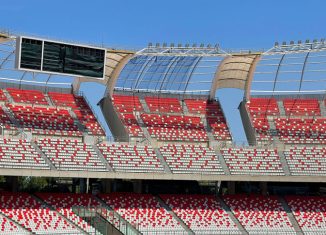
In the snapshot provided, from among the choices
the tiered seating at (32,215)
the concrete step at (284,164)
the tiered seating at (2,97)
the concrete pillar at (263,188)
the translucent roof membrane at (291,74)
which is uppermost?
the translucent roof membrane at (291,74)

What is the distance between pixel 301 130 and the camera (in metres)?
73.9

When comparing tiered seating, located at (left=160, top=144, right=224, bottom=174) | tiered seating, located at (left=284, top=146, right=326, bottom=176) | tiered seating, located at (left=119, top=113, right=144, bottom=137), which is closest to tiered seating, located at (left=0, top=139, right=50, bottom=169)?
tiered seating, located at (left=160, top=144, right=224, bottom=174)

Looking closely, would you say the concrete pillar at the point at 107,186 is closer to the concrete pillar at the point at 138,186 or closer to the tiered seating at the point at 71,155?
the concrete pillar at the point at 138,186

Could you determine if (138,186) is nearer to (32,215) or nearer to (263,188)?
(263,188)

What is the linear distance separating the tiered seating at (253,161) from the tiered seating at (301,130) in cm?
521

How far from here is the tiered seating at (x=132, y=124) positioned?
Answer: 7076 cm

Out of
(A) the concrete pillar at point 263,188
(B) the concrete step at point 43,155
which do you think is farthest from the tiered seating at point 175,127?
(B) the concrete step at point 43,155

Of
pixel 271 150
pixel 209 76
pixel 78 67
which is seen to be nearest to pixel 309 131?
pixel 271 150

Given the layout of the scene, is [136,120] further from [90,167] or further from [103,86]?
[90,167]

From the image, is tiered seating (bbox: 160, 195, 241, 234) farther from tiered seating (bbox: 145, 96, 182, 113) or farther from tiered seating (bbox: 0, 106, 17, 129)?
tiered seating (bbox: 0, 106, 17, 129)

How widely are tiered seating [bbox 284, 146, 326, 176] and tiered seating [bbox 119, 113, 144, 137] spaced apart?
1508cm

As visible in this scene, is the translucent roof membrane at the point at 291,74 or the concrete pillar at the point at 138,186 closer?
the concrete pillar at the point at 138,186

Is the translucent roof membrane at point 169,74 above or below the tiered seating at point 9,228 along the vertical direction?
above

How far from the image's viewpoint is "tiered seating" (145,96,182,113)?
75812 mm
